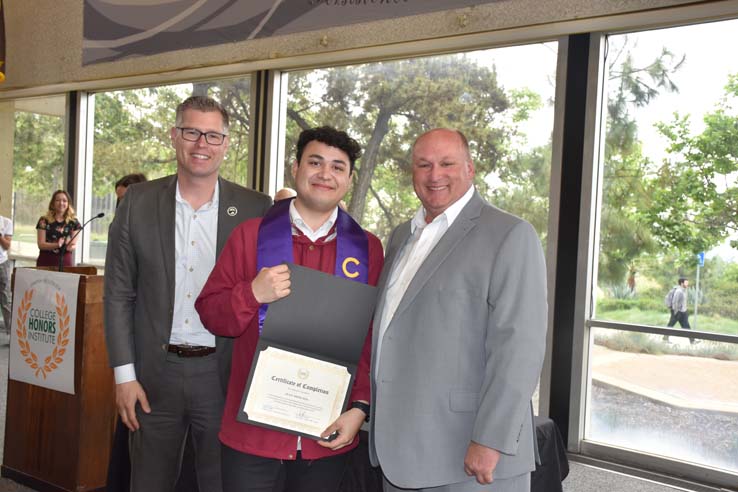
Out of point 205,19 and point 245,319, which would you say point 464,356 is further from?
point 205,19

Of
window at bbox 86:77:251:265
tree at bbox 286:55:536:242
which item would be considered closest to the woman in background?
window at bbox 86:77:251:265

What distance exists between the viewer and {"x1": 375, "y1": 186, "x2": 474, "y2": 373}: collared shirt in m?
1.91

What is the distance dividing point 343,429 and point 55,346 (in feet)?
7.19

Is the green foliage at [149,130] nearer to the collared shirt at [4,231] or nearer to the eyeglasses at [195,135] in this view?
the collared shirt at [4,231]

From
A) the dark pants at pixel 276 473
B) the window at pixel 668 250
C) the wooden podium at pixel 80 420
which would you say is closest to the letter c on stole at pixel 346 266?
the dark pants at pixel 276 473

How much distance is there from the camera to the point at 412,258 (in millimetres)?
1963

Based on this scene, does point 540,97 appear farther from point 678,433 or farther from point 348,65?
point 678,433

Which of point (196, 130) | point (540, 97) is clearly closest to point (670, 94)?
point (540, 97)

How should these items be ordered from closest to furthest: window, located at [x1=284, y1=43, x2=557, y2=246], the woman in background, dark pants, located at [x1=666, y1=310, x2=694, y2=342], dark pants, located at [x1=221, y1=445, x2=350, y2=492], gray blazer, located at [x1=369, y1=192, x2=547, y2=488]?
gray blazer, located at [x1=369, y1=192, x2=547, y2=488]
dark pants, located at [x1=221, y1=445, x2=350, y2=492]
dark pants, located at [x1=666, y1=310, x2=694, y2=342]
window, located at [x1=284, y1=43, x2=557, y2=246]
the woman in background

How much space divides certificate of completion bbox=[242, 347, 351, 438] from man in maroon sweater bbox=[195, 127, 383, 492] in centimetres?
5

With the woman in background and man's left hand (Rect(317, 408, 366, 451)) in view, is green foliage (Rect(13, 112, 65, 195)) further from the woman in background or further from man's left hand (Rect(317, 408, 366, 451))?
man's left hand (Rect(317, 408, 366, 451))

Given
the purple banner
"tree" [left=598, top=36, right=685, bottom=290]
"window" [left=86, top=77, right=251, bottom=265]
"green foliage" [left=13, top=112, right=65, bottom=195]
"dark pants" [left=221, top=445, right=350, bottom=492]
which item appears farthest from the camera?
"green foliage" [left=13, top=112, right=65, bottom=195]

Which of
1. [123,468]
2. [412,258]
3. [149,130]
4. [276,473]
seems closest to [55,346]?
[123,468]

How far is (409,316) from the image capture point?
1825 millimetres
